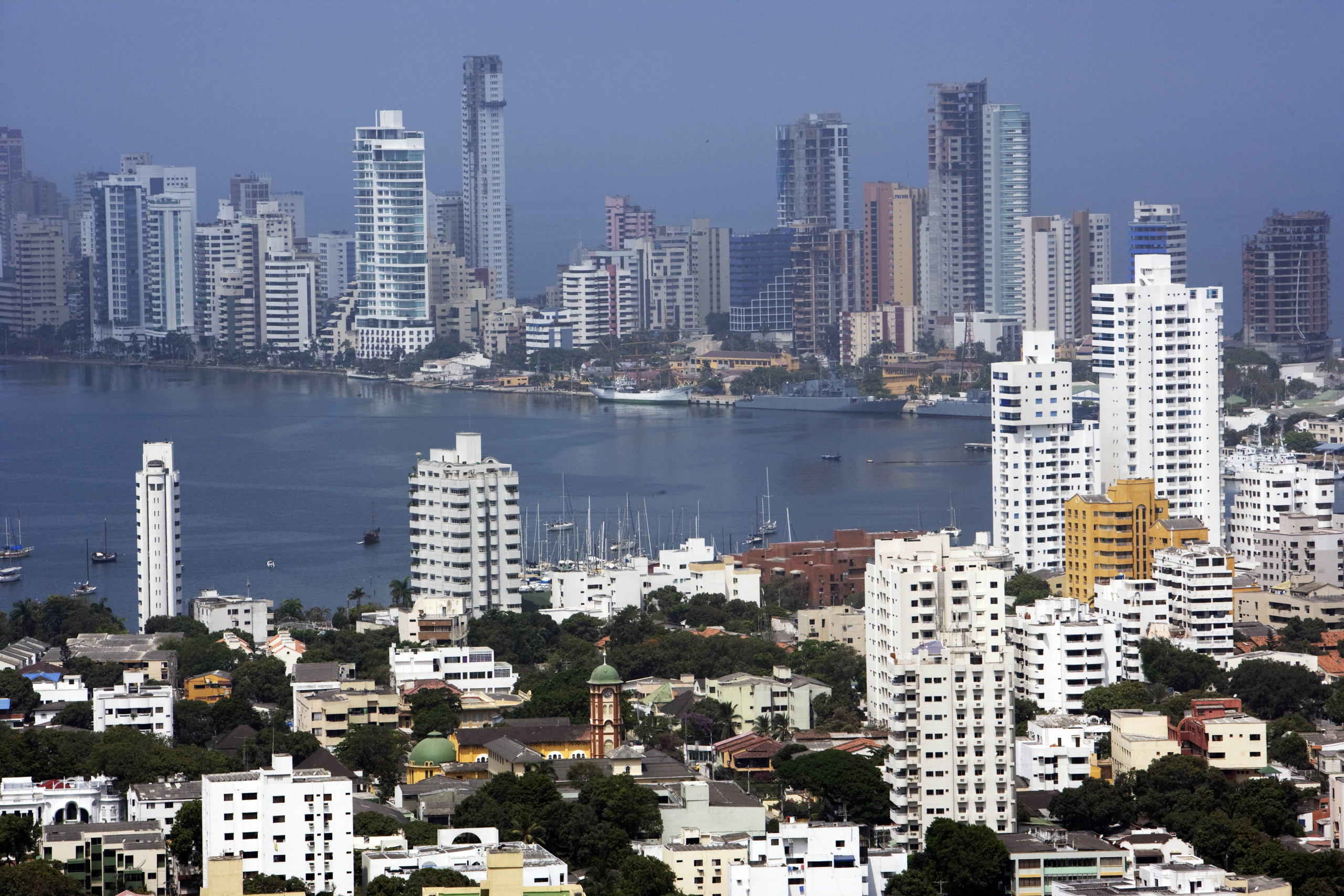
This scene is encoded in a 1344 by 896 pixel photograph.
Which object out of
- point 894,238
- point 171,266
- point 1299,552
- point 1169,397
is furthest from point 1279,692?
point 171,266

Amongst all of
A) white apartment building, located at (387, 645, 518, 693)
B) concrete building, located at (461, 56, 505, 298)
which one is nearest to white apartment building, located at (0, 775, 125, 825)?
white apartment building, located at (387, 645, 518, 693)

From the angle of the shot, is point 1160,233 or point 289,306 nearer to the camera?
point 1160,233

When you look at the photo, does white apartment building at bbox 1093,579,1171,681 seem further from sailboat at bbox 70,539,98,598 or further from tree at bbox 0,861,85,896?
sailboat at bbox 70,539,98,598

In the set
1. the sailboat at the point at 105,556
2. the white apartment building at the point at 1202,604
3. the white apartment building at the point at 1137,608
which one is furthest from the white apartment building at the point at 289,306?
the white apartment building at the point at 1202,604

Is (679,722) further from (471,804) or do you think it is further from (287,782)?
(287,782)

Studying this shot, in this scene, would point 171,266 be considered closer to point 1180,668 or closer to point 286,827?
point 1180,668

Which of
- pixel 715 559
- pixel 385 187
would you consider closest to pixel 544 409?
pixel 385 187
